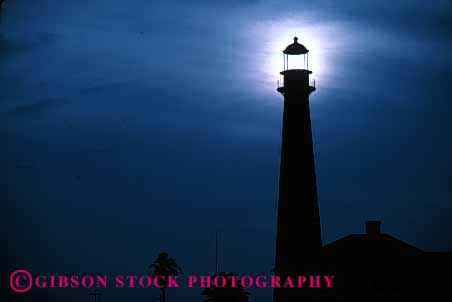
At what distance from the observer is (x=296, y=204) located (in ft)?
179

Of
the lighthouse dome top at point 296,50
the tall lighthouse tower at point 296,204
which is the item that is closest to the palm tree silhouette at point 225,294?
the tall lighthouse tower at point 296,204

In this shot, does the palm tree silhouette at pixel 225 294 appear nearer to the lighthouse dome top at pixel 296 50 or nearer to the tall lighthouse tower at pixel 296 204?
the tall lighthouse tower at pixel 296 204

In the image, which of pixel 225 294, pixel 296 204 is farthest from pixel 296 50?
pixel 225 294

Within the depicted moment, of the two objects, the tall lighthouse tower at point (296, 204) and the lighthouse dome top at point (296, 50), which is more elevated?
the lighthouse dome top at point (296, 50)

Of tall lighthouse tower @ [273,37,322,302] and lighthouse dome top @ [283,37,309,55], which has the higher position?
lighthouse dome top @ [283,37,309,55]

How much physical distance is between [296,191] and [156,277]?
38.5 m

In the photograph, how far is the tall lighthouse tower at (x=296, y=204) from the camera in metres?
54.1

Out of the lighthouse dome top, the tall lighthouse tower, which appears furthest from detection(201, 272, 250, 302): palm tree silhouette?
the lighthouse dome top

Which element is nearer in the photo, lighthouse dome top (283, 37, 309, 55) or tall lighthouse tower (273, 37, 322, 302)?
tall lighthouse tower (273, 37, 322, 302)

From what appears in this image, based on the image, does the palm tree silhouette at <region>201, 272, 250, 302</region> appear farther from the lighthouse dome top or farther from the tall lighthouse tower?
the lighthouse dome top

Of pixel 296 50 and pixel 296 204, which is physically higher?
pixel 296 50

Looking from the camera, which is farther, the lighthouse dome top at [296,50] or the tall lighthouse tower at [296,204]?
the lighthouse dome top at [296,50]

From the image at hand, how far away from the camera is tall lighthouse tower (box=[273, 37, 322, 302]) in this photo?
54.1 metres

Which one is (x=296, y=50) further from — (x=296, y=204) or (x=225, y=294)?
(x=225, y=294)
